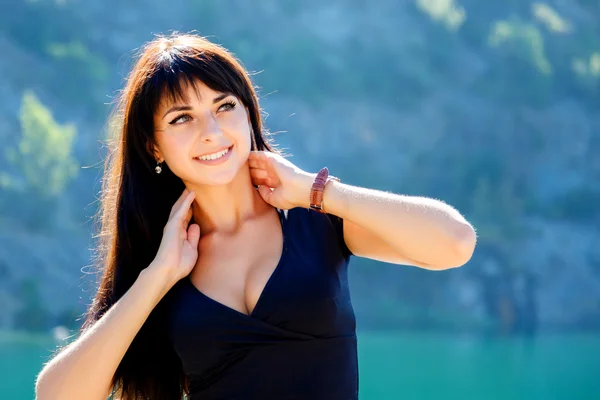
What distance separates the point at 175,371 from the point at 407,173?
21793 millimetres

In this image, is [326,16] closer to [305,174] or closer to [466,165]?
[466,165]

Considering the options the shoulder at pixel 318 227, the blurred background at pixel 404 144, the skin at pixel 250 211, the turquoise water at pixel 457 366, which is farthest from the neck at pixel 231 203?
the blurred background at pixel 404 144

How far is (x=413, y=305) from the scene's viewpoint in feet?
69.5

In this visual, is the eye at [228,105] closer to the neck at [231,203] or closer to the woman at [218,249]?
the woman at [218,249]

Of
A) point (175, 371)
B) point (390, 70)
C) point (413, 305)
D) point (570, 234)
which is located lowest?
point (175, 371)

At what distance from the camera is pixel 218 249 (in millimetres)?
2109

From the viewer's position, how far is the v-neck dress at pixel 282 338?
1.86m

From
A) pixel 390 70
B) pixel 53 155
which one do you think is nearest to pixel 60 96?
pixel 53 155

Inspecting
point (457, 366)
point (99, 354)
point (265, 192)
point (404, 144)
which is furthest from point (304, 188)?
point (404, 144)

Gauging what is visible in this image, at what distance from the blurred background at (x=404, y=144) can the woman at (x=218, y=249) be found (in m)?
12.2

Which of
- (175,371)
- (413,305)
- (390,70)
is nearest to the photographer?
(175,371)

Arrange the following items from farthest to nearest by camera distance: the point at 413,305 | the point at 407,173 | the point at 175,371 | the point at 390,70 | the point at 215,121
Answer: the point at 390,70 < the point at 407,173 < the point at 413,305 < the point at 175,371 < the point at 215,121

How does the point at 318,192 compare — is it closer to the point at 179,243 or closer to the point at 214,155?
the point at 214,155

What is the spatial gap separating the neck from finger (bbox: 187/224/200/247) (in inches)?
1.7
